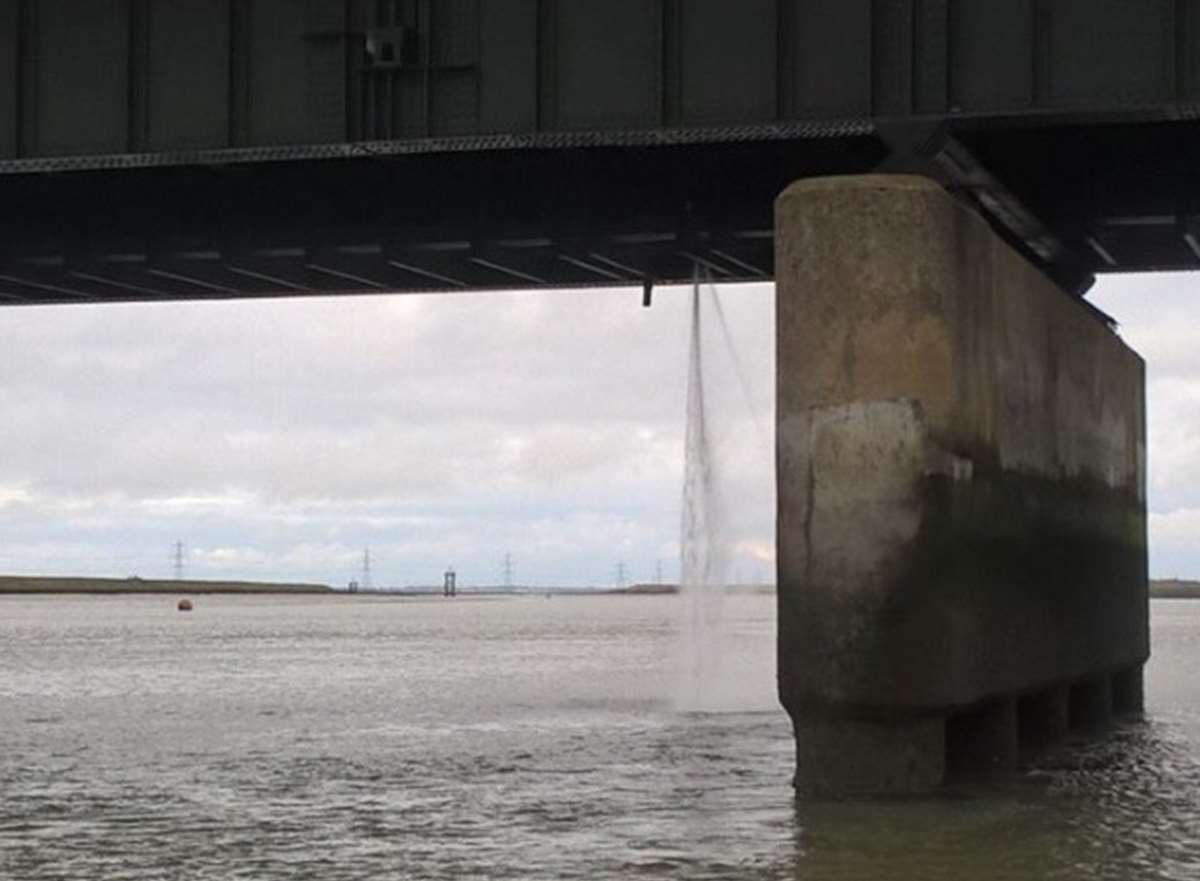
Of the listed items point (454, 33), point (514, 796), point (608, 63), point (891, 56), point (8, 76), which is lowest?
point (514, 796)

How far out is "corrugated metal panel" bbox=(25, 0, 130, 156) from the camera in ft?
103

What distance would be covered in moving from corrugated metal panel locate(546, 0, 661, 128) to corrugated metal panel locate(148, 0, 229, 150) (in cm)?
487

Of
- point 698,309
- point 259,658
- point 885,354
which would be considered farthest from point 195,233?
point 259,658

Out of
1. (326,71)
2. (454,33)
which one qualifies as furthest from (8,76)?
(454,33)

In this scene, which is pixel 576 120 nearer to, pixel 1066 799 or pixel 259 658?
pixel 1066 799

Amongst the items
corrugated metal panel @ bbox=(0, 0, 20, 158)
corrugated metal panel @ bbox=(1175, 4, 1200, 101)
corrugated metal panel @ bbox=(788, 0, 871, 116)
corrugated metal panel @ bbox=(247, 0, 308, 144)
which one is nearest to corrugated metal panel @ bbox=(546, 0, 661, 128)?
corrugated metal panel @ bbox=(788, 0, 871, 116)

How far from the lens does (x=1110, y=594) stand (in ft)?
120

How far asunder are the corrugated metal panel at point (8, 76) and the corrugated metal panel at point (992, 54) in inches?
519

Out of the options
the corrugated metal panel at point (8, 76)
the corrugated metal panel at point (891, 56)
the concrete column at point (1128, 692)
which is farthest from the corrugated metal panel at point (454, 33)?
the concrete column at point (1128, 692)

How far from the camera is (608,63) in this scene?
96.9 feet

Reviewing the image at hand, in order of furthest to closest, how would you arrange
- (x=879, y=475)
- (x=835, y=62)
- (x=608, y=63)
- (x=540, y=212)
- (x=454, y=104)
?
1. (x=540, y=212)
2. (x=454, y=104)
3. (x=608, y=63)
4. (x=835, y=62)
5. (x=879, y=475)

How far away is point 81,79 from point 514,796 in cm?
1192

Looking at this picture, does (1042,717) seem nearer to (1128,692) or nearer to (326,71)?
(1128,692)

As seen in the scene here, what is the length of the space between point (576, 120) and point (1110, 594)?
1320 centimetres
